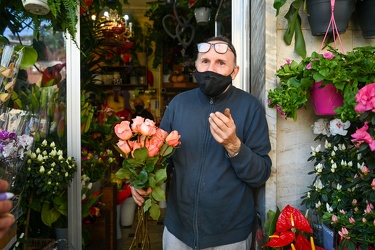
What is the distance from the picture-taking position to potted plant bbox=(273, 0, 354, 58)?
1735 mm

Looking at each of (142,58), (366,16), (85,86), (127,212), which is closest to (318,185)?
(366,16)

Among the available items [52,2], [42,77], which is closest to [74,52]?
[42,77]

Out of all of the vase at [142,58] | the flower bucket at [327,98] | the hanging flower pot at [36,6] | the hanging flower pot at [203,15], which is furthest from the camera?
the vase at [142,58]

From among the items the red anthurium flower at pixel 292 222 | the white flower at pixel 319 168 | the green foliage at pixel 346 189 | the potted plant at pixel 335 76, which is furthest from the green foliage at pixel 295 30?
the red anthurium flower at pixel 292 222

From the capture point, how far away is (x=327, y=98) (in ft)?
5.58

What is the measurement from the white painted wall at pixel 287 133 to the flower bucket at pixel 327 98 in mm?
247

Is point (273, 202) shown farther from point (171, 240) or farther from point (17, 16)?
point (17, 16)

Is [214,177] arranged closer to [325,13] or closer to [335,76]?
[335,76]

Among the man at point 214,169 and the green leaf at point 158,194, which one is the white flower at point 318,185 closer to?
the man at point 214,169

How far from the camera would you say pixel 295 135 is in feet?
6.53

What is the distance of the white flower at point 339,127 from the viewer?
162 cm

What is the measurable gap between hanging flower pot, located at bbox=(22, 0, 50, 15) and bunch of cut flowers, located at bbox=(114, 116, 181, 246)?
106 centimetres

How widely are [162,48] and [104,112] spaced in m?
2.62

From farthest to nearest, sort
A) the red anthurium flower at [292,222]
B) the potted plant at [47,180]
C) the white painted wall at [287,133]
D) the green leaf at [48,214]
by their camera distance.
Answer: the green leaf at [48,214], the potted plant at [47,180], the white painted wall at [287,133], the red anthurium flower at [292,222]
